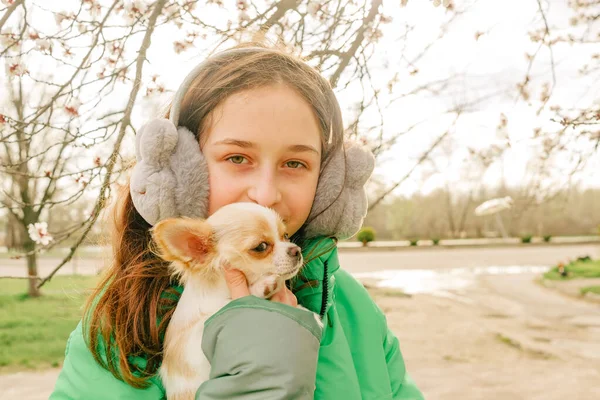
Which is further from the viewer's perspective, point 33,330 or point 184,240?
point 33,330

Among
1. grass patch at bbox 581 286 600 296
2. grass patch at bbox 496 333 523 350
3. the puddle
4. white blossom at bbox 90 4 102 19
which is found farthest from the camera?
the puddle

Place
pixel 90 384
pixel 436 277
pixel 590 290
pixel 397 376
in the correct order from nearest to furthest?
pixel 90 384
pixel 397 376
pixel 590 290
pixel 436 277

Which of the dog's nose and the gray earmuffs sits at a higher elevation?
the gray earmuffs

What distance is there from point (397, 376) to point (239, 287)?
2.97 feet

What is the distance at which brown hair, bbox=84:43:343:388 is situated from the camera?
1482 millimetres

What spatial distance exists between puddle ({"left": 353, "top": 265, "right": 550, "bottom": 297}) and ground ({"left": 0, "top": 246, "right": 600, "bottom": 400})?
184 millimetres

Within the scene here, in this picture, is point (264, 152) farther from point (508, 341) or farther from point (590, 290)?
point (590, 290)

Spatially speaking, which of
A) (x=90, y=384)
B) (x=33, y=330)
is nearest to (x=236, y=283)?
(x=90, y=384)

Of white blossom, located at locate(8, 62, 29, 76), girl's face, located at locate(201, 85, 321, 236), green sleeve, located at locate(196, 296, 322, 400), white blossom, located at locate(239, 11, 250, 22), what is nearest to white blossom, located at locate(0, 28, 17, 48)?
white blossom, located at locate(8, 62, 29, 76)

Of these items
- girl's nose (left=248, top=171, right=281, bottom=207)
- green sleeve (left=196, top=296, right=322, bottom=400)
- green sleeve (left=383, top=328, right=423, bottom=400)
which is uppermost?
girl's nose (left=248, top=171, right=281, bottom=207)

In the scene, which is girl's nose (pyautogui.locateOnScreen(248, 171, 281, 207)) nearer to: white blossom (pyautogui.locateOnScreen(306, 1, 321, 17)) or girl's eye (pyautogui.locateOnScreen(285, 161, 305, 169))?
girl's eye (pyautogui.locateOnScreen(285, 161, 305, 169))

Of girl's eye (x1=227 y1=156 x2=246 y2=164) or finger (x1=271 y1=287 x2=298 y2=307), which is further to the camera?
girl's eye (x1=227 y1=156 x2=246 y2=164)

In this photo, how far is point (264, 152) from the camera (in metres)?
1.49

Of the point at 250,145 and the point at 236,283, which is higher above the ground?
the point at 250,145
